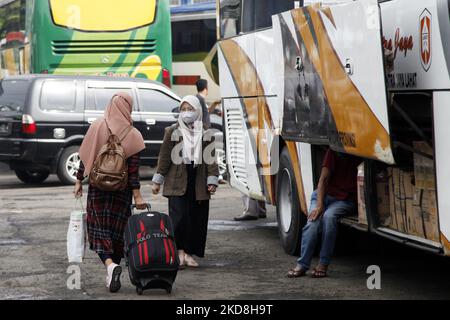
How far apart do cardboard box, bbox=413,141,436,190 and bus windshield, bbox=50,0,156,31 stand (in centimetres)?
1557

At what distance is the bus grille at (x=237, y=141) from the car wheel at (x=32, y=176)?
7.85 metres

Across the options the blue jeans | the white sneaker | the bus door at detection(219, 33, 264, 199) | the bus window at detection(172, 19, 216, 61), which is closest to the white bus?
the blue jeans

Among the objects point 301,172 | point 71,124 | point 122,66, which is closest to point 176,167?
point 301,172

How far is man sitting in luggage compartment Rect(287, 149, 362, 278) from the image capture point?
32.4 feet

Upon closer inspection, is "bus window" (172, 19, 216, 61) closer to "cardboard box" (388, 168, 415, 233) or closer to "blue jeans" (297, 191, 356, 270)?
"blue jeans" (297, 191, 356, 270)

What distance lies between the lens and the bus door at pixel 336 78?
320 inches

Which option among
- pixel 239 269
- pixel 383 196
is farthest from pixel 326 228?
pixel 239 269

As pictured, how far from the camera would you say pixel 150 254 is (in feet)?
29.7

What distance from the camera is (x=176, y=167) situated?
10711mm

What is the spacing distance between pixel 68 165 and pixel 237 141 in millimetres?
6994

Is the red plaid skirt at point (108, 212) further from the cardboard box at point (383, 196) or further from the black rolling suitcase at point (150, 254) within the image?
the cardboard box at point (383, 196)

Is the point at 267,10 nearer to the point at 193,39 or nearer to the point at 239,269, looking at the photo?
the point at 239,269

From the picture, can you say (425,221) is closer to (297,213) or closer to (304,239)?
(304,239)
